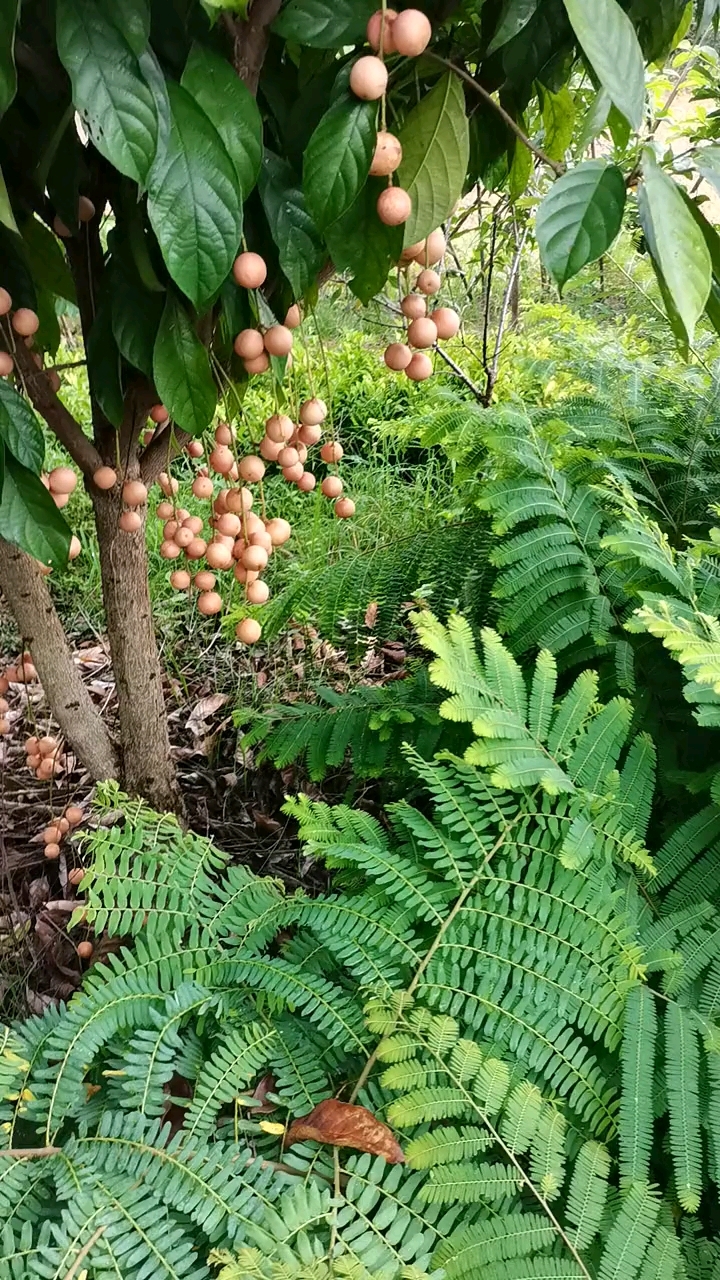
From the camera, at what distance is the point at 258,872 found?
4.29ft

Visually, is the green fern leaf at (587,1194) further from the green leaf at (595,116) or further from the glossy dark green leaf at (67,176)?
the glossy dark green leaf at (67,176)

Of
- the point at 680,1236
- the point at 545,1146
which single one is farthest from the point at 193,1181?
the point at 680,1236

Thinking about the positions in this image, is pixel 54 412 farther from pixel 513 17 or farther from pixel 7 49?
pixel 513 17

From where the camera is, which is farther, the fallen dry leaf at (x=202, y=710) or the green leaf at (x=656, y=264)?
the fallen dry leaf at (x=202, y=710)

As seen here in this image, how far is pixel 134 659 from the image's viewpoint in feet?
3.50

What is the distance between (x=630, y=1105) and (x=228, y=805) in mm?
941

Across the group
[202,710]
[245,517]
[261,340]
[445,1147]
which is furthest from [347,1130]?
[202,710]

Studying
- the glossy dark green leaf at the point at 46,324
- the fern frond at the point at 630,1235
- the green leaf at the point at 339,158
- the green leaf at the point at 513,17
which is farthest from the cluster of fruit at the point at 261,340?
the fern frond at the point at 630,1235

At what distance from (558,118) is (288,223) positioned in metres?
0.40

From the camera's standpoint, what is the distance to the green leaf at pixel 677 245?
44 centimetres

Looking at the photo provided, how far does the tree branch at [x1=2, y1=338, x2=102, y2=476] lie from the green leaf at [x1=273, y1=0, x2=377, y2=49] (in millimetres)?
402

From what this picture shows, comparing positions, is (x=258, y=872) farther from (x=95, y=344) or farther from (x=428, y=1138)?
(x=95, y=344)

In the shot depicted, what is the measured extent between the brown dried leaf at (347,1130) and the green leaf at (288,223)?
670 mm

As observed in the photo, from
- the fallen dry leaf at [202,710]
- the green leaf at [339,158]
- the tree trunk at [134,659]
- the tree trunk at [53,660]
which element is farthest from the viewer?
the fallen dry leaf at [202,710]
